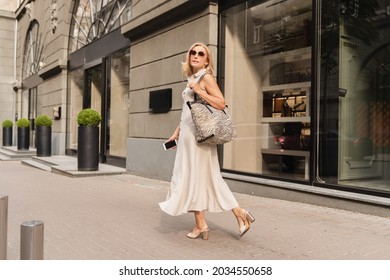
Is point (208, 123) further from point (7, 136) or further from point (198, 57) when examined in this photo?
point (7, 136)

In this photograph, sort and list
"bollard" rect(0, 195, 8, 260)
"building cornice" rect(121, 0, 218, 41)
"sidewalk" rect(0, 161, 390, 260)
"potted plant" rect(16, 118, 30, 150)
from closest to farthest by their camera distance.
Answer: "bollard" rect(0, 195, 8, 260)
"sidewalk" rect(0, 161, 390, 260)
"building cornice" rect(121, 0, 218, 41)
"potted plant" rect(16, 118, 30, 150)

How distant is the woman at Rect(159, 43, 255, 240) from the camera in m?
4.22

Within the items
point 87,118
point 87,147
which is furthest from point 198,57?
point 87,147

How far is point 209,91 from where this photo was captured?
164 inches

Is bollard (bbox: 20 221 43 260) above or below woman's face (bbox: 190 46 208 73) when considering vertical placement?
below

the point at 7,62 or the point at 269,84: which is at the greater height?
the point at 7,62

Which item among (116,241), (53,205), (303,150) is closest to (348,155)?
(303,150)

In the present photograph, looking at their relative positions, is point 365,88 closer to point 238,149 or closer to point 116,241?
point 238,149

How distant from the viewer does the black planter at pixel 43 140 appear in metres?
15.7

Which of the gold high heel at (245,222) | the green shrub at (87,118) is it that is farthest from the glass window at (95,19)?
the gold high heel at (245,222)

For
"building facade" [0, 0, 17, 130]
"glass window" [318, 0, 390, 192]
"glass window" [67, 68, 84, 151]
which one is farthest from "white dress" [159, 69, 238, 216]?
"building facade" [0, 0, 17, 130]

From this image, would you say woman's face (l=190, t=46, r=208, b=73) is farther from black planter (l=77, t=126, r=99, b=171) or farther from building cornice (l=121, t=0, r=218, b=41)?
black planter (l=77, t=126, r=99, b=171)

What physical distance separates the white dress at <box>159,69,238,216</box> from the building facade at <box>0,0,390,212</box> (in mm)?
2699

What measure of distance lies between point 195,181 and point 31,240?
219 cm
